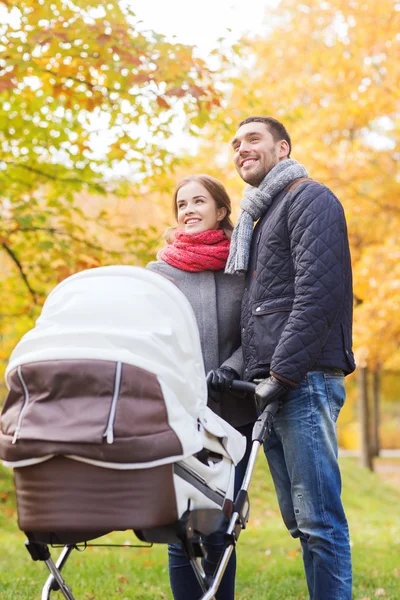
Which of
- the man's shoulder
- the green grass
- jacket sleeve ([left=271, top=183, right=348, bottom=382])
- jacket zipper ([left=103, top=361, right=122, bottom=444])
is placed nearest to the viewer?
jacket zipper ([left=103, top=361, right=122, bottom=444])

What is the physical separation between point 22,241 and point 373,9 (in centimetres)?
587

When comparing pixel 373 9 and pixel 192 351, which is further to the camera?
pixel 373 9

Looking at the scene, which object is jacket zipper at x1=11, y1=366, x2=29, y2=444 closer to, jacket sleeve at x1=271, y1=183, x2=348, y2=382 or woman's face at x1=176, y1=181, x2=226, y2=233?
jacket sleeve at x1=271, y1=183, x2=348, y2=382

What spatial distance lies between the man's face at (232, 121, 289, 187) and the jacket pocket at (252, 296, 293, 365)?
646 millimetres

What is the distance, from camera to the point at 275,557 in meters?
6.09

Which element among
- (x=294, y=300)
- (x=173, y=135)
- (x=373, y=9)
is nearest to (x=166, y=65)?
(x=173, y=135)

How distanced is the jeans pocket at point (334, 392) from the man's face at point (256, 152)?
0.98 metres

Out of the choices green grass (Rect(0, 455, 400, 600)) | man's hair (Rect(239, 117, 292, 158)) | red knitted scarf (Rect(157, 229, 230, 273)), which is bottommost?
green grass (Rect(0, 455, 400, 600))

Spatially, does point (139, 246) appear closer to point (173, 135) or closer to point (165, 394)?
point (173, 135)

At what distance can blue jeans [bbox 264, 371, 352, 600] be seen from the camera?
2.88 metres

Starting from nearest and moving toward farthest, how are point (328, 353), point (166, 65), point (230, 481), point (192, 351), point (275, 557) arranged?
point (192, 351)
point (230, 481)
point (328, 353)
point (166, 65)
point (275, 557)

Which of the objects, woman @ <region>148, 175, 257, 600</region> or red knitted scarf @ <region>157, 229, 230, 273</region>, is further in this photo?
red knitted scarf @ <region>157, 229, 230, 273</region>

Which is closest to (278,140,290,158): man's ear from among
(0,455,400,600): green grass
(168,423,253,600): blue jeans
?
(168,423,253,600): blue jeans

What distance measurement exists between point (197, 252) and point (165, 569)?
2.88 meters
